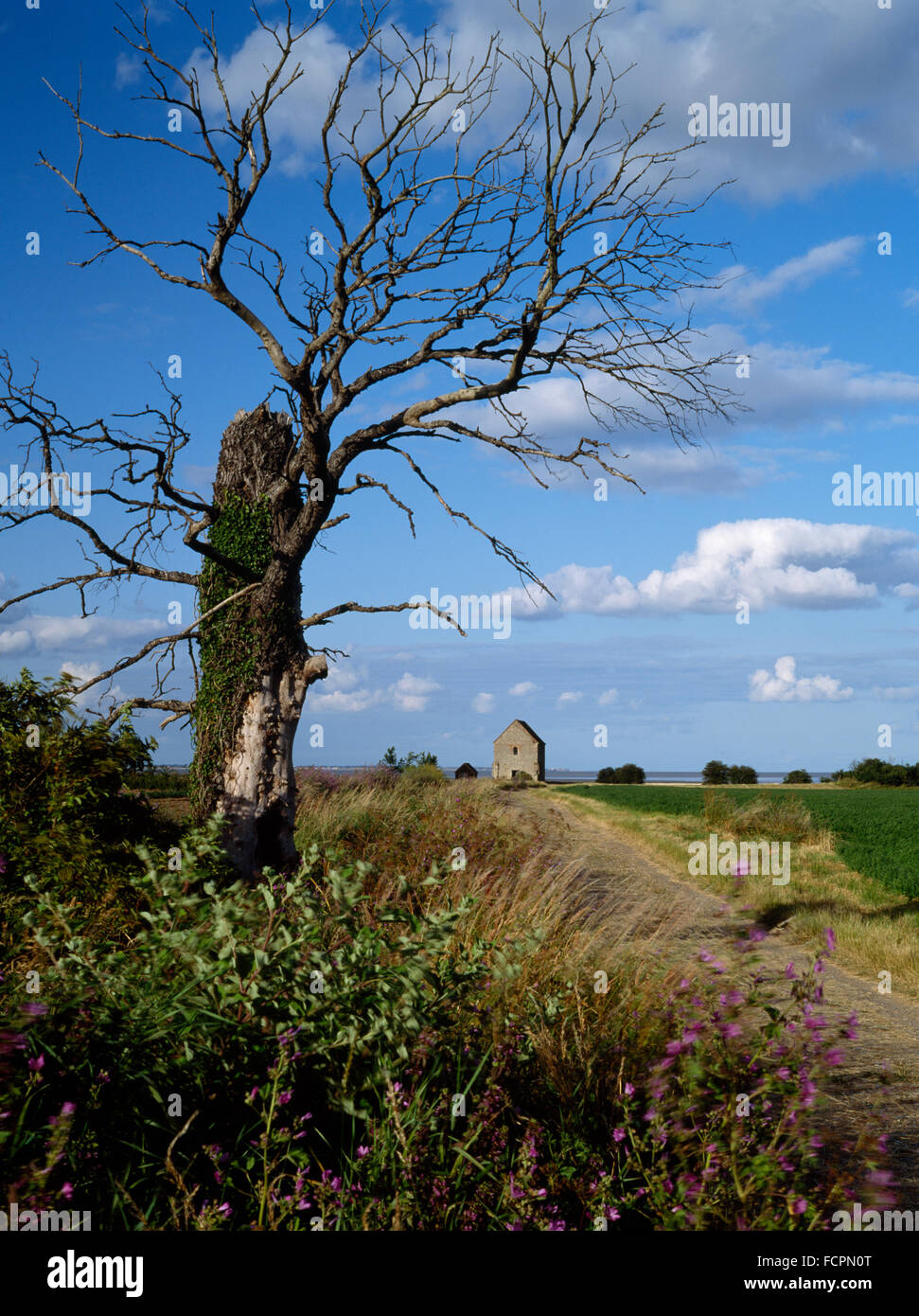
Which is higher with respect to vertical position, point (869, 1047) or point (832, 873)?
point (869, 1047)

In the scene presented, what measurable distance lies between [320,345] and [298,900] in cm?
747

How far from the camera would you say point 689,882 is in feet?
51.6

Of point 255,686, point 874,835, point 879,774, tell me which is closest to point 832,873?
point 874,835

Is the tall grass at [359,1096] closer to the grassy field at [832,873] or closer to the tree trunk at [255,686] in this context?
the grassy field at [832,873]

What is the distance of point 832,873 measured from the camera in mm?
15969

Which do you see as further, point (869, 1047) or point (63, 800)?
point (869, 1047)

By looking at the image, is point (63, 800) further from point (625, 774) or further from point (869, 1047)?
point (625, 774)

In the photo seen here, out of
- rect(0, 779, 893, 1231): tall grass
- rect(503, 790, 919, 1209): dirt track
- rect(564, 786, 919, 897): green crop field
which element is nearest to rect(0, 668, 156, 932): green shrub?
rect(0, 779, 893, 1231): tall grass

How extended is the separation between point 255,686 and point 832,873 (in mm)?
11649

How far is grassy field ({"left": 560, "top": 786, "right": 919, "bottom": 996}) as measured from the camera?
1034cm

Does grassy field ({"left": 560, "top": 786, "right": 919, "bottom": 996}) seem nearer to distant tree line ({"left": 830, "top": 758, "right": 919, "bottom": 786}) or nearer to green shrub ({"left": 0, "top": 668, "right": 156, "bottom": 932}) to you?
green shrub ({"left": 0, "top": 668, "right": 156, "bottom": 932})

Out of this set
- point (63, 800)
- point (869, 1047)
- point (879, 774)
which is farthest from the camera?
point (879, 774)
